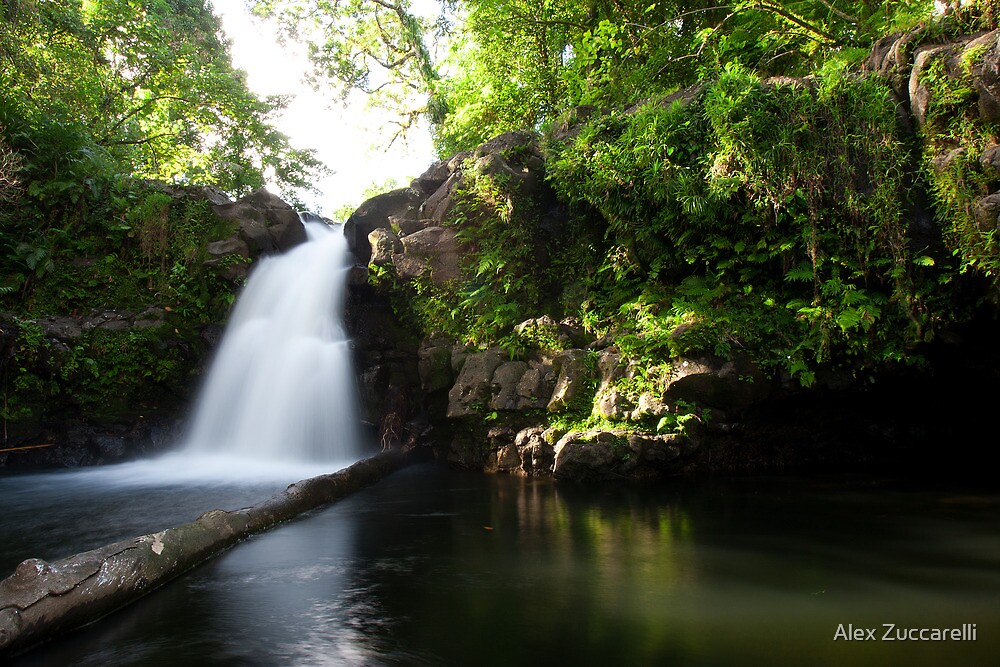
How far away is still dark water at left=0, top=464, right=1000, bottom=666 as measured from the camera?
3303 millimetres

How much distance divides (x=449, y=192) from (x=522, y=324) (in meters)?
3.73

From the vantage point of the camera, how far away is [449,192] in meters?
12.1

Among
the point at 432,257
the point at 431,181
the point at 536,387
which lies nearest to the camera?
the point at 536,387

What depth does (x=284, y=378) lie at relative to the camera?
12289 millimetres

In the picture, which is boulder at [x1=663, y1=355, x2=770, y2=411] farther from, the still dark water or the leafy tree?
the leafy tree

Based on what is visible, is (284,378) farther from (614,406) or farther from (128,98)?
(128,98)

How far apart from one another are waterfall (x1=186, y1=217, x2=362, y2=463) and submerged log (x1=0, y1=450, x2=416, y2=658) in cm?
589

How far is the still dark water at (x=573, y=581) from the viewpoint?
330 cm

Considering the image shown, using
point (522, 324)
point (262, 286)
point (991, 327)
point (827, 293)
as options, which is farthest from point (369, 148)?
point (991, 327)

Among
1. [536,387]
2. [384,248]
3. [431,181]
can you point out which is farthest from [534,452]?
[431,181]

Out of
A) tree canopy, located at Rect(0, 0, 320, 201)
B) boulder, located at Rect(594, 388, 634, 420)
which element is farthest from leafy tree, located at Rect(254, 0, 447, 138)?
boulder, located at Rect(594, 388, 634, 420)

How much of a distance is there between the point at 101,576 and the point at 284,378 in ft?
28.7
